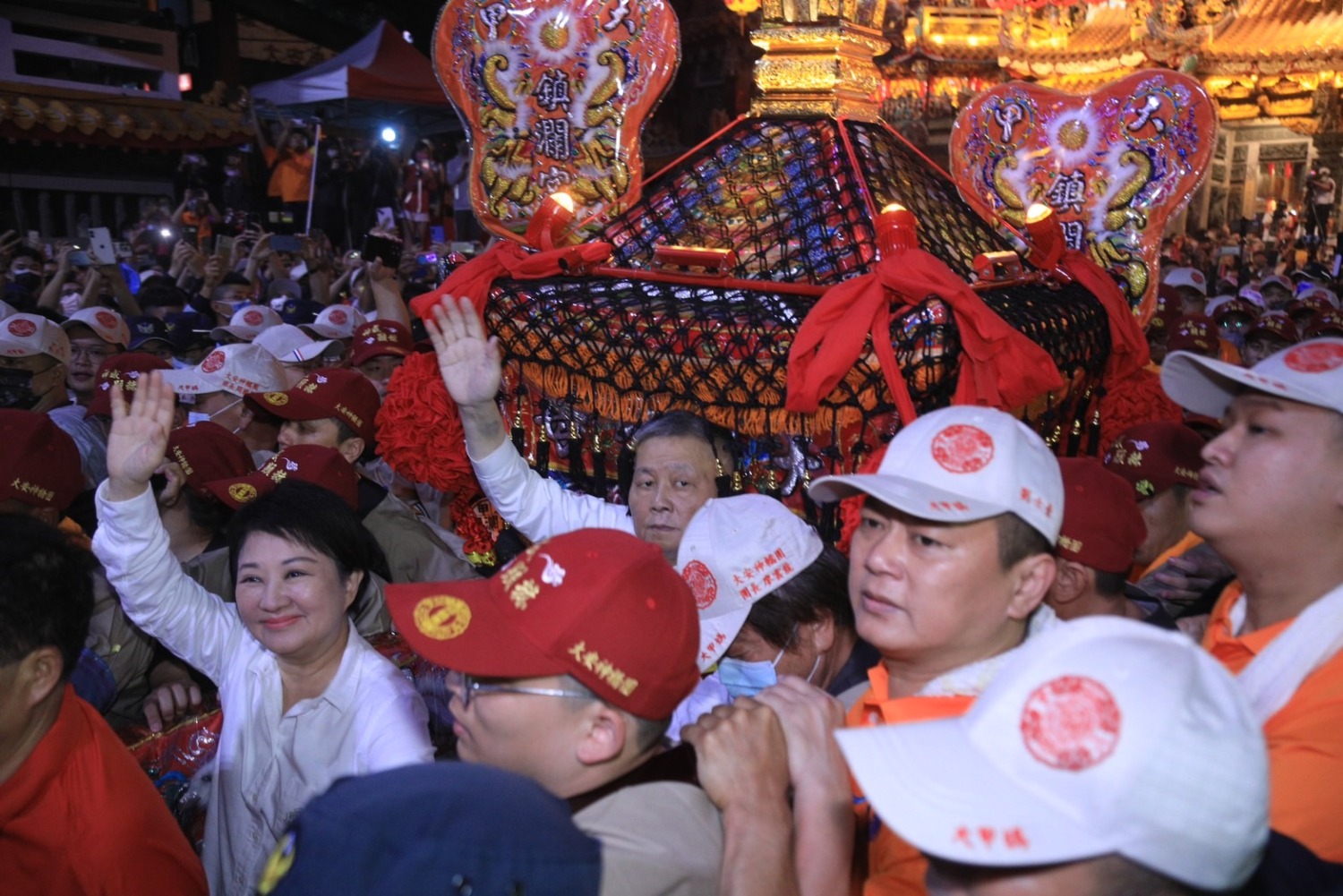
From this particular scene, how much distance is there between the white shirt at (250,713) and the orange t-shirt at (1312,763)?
3.56ft

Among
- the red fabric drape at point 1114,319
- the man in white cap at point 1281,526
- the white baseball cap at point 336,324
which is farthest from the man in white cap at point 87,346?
the man in white cap at point 1281,526

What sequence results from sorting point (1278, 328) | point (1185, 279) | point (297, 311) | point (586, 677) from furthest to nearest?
1. point (1185, 279)
2. point (297, 311)
3. point (1278, 328)
4. point (586, 677)

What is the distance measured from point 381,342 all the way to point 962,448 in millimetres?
2851

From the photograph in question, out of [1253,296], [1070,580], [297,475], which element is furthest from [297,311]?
[1253,296]

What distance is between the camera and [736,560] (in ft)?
5.52

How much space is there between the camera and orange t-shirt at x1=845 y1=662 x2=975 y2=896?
3.85ft

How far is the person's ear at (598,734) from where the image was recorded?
44.4 inches

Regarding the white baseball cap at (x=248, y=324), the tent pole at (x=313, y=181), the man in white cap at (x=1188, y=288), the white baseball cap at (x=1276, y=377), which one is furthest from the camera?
the tent pole at (x=313, y=181)

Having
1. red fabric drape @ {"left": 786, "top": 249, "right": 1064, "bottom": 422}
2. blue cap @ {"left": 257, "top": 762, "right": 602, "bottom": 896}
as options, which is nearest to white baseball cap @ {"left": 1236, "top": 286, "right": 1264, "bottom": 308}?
red fabric drape @ {"left": 786, "top": 249, "right": 1064, "bottom": 422}

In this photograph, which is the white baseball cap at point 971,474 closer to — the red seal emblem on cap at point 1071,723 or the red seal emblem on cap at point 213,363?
the red seal emblem on cap at point 1071,723

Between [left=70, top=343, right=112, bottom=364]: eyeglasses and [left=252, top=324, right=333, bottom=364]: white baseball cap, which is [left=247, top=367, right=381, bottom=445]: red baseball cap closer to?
[left=252, top=324, right=333, bottom=364]: white baseball cap

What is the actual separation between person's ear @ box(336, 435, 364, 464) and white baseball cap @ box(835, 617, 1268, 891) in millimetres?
2241

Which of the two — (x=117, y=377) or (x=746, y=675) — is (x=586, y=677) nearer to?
(x=746, y=675)

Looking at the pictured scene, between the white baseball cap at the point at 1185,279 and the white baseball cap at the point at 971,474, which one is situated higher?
the white baseball cap at the point at 971,474
